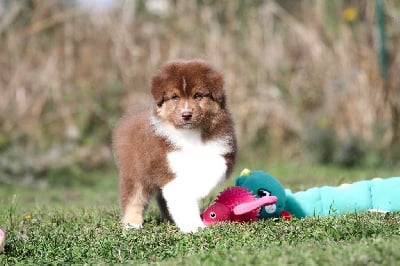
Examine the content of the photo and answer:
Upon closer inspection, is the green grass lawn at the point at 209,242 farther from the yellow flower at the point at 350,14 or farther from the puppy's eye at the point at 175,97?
the yellow flower at the point at 350,14

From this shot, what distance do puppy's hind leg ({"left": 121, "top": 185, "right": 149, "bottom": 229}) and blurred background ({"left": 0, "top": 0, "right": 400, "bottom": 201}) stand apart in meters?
6.71

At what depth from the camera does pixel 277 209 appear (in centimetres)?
673

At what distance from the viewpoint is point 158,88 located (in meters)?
6.34

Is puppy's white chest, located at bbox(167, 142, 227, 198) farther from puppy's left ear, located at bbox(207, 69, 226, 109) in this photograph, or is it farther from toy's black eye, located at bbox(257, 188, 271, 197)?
toy's black eye, located at bbox(257, 188, 271, 197)

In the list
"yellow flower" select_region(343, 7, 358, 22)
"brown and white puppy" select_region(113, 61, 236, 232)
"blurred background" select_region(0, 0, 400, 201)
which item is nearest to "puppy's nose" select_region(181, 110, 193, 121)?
"brown and white puppy" select_region(113, 61, 236, 232)

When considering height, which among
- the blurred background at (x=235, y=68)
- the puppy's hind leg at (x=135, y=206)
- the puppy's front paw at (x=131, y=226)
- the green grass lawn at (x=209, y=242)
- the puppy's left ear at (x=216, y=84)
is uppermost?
the blurred background at (x=235, y=68)

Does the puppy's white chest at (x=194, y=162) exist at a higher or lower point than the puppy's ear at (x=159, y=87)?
lower

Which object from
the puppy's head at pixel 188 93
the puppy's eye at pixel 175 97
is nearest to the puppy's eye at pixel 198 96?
the puppy's head at pixel 188 93

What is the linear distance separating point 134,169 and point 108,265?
5.64ft

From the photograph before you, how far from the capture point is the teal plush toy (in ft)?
22.4

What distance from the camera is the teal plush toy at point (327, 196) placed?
6840 millimetres

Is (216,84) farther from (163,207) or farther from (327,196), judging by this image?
(327,196)

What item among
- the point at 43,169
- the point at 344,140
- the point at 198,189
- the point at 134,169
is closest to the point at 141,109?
the point at 134,169

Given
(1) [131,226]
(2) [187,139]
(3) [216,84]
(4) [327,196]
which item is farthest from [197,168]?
(4) [327,196]
